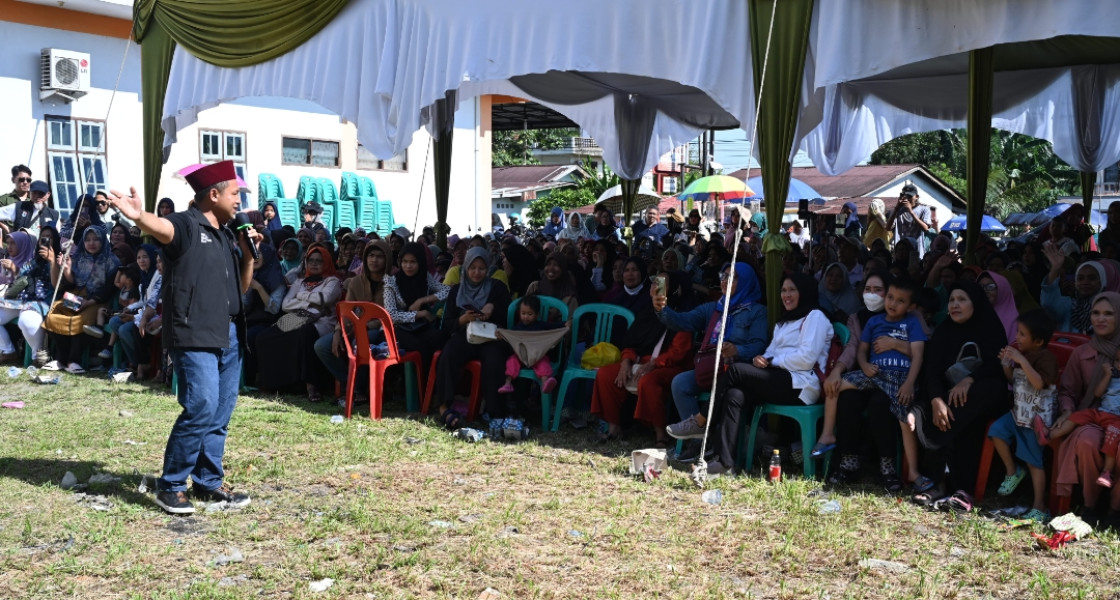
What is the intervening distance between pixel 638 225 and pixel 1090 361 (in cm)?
971

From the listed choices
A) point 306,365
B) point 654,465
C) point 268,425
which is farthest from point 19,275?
point 654,465

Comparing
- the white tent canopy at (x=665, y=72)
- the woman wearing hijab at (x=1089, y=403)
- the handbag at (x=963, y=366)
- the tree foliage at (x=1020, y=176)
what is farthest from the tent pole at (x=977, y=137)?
the tree foliage at (x=1020, y=176)

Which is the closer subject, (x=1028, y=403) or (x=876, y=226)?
(x=1028, y=403)

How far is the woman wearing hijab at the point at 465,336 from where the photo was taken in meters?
6.96

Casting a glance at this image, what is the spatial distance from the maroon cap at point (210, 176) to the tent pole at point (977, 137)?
5.63m

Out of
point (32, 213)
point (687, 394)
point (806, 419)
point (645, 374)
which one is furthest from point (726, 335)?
point (32, 213)

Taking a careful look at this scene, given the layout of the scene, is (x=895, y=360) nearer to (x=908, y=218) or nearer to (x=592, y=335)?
(x=592, y=335)

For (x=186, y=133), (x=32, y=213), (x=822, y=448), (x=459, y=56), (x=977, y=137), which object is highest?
(x=186, y=133)

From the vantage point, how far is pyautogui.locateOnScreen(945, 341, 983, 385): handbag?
5156mm

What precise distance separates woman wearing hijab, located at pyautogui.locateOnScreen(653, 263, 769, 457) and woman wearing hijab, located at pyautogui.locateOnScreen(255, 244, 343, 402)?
3.07 meters

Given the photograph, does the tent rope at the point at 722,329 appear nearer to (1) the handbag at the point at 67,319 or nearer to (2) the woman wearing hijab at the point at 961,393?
(2) the woman wearing hijab at the point at 961,393

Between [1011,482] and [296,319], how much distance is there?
216 inches

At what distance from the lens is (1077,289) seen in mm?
6434

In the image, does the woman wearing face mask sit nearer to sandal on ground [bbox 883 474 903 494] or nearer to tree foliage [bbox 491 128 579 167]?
sandal on ground [bbox 883 474 903 494]
